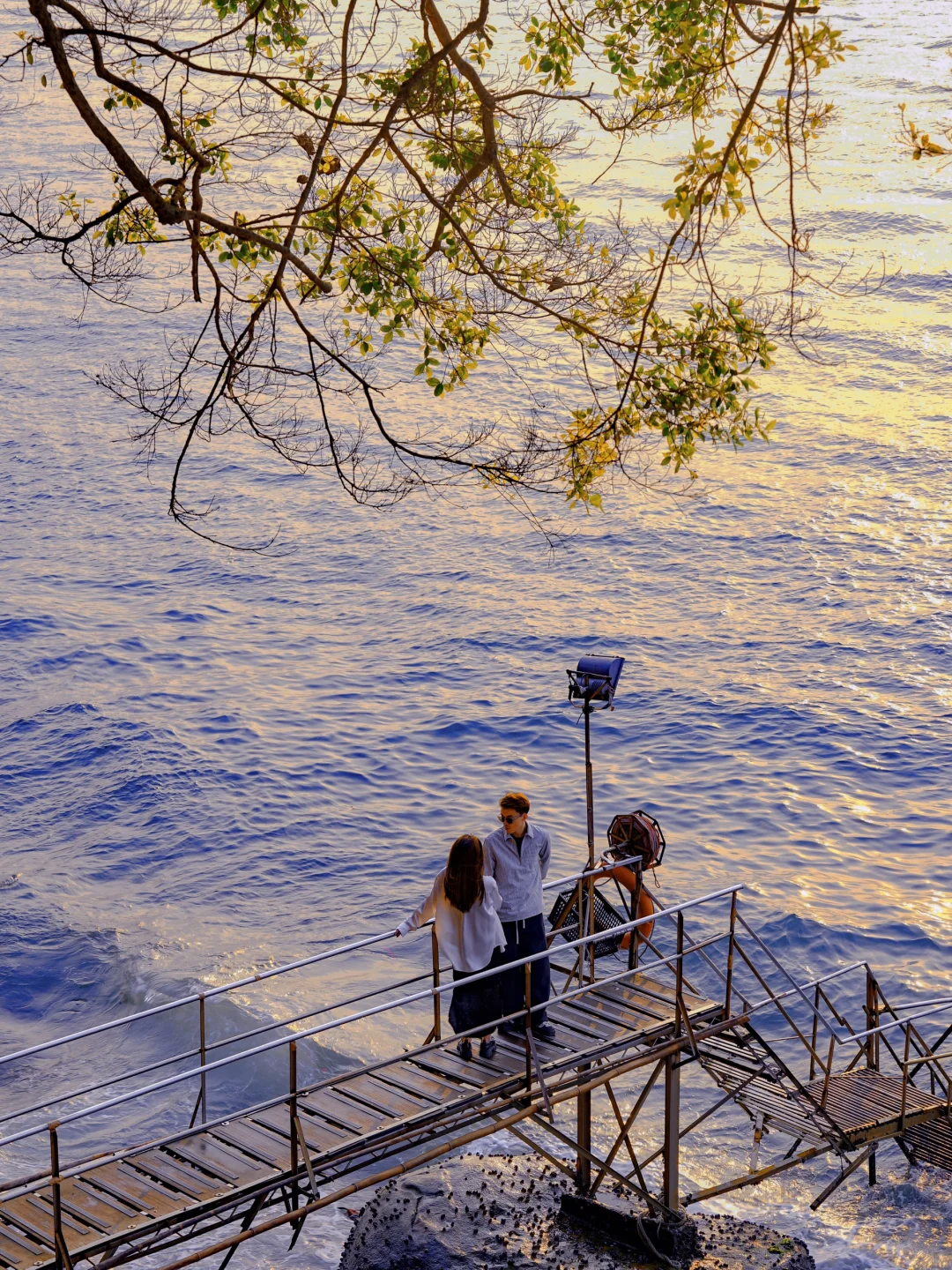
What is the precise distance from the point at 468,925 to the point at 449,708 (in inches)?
738

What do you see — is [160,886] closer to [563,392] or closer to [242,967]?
[242,967]

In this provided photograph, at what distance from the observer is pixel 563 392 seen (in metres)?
40.0

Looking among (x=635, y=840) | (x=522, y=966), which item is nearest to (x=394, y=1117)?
(x=522, y=966)

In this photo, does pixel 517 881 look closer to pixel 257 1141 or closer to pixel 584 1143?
pixel 257 1141

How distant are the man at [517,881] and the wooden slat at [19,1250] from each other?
137 inches

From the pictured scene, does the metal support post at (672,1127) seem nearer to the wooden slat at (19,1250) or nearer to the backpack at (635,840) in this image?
the backpack at (635,840)

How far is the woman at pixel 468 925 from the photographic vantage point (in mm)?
10531

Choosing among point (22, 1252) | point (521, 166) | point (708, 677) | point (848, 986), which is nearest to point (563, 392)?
point (708, 677)

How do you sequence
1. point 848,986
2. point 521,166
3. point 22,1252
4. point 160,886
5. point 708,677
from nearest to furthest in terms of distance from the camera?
point 22,1252 → point 521,166 → point 848,986 → point 160,886 → point 708,677

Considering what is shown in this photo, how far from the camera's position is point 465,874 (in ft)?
34.5

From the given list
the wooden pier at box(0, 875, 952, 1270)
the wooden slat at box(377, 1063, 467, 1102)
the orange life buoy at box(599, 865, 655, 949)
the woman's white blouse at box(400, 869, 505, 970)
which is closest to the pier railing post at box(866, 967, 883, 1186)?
the wooden pier at box(0, 875, 952, 1270)

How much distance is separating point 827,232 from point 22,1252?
43.6 metres

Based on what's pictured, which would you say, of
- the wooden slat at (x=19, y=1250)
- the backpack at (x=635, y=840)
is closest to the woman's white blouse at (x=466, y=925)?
the backpack at (x=635, y=840)

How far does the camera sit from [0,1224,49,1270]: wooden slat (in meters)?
9.61
